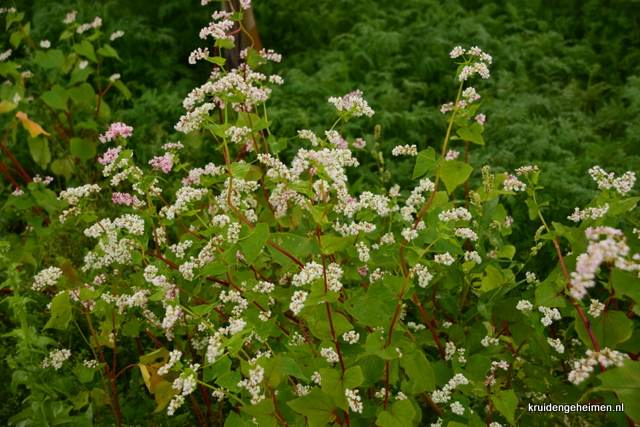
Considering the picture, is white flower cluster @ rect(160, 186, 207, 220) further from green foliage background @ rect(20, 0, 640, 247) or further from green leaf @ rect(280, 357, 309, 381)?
green foliage background @ rect(20, 0, 640, 247)

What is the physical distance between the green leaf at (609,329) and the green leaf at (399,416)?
22.8 inches

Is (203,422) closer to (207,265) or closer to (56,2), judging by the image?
(207,265)

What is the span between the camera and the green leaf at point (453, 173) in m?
1.86

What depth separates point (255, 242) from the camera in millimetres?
1801

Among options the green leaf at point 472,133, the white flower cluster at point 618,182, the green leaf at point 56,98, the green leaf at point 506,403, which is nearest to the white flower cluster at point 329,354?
the green leaf at point 506,403

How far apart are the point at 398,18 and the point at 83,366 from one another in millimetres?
4413

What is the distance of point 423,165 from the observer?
1893mm

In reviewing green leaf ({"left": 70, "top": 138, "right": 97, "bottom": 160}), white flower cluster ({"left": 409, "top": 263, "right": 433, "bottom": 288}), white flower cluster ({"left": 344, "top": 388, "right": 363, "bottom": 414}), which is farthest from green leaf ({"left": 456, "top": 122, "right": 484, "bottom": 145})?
green leaf ({"left": 70, "top": 138, "right": 97, "bottom": 160})

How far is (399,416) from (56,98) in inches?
127

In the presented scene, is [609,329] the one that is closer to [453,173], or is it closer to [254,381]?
[453,173]

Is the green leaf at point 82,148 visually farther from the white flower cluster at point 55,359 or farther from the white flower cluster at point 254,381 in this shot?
the white flower cluster at point 254,381

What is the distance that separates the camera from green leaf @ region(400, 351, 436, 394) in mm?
1799

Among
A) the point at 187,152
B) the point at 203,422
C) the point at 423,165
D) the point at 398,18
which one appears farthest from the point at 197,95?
the point at 398,18

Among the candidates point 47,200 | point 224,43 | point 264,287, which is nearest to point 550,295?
point 264,287
